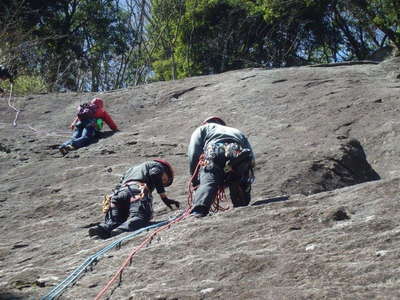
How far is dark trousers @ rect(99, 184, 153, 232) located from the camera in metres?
7.04

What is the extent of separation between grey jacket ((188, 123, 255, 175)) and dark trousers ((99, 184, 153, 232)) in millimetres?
576

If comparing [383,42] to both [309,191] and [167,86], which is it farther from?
[309,191]

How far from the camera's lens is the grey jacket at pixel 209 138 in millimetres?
7301

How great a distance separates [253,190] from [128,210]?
5.53 feet

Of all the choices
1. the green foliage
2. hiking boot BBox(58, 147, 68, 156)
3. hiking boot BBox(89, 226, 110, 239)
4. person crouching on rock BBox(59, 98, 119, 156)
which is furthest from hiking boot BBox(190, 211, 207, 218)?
the green foliage

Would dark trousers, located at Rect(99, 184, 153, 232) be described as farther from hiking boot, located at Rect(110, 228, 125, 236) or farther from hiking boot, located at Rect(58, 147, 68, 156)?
hiking boot, located at Rect(58, 147, 68, 156)

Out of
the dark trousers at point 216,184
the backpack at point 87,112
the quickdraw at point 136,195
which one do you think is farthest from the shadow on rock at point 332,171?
the backpack at point 87,112

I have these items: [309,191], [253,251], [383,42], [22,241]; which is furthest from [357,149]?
[383,42]

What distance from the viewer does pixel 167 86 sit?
14.7m

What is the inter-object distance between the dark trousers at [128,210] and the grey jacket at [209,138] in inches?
22.7

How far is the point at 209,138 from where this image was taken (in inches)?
291

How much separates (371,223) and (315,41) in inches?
698

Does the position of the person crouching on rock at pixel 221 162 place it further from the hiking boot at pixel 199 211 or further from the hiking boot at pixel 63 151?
the hiking boot at pixel 63 151

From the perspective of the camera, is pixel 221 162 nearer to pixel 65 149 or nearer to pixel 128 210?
pixel 128 210
